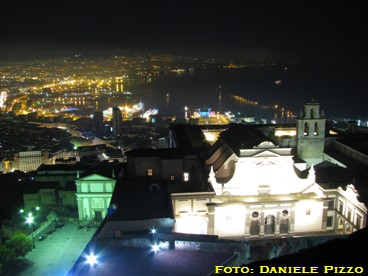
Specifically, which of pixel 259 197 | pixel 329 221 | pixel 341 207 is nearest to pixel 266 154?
pixel 259 197

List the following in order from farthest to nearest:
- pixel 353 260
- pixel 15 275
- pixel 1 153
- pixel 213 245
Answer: pixel 1 153, pixel 15 275, pixel 213 245, pixel 353 260

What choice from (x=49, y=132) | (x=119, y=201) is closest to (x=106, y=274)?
(x=119, y=201)

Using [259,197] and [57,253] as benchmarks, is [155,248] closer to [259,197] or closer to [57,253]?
[57,253]

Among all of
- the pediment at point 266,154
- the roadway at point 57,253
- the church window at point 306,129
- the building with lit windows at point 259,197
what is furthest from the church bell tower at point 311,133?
the roadway at point 57,253

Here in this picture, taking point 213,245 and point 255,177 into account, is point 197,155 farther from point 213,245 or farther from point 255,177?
point 213,245

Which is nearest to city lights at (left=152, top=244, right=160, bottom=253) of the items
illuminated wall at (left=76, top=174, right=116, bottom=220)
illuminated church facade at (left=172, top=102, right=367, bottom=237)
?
illuminated church facade at (left=172, top=102, right=367, bottom=237)
